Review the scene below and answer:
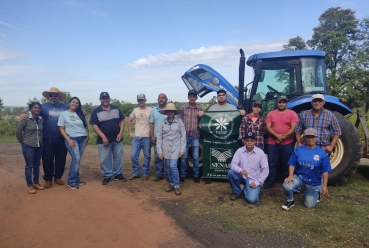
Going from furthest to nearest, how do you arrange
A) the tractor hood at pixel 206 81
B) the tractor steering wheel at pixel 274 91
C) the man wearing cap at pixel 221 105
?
the tractor hood at pixel 206 81, the tractor steering wheel at pixel 274 91, the man wearing cap at pixel 221 105

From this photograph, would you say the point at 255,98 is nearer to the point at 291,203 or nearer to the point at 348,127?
the point at 348,127

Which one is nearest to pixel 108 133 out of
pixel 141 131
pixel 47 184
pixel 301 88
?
pixel 141 131

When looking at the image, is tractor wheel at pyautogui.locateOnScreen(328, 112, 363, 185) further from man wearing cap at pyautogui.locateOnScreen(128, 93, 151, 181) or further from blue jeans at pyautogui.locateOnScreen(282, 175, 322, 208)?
man wearing cap at pyautogui.locateOnScreen(128, 93, 151, 181)

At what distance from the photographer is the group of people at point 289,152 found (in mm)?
4023

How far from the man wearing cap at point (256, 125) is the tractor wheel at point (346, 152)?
130cm

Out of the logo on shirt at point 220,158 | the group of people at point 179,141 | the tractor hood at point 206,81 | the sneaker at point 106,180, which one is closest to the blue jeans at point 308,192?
the group of people at point 179,141

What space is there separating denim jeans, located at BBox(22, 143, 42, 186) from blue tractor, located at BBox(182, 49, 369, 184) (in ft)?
12.7

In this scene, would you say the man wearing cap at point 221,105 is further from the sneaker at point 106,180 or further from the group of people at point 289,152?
the sneaker at point 106,180

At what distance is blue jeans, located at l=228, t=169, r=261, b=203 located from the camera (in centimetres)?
428

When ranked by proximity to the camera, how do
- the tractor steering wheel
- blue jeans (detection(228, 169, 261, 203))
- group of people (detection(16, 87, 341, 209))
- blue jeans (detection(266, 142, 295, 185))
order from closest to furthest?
group of people (detection(16, 87, 341, 209)) → blue jeans (detection(228, 169, 261, 203)) → blue jeans (detection(266, 142, 295, 185)) → the tractor steering wheel

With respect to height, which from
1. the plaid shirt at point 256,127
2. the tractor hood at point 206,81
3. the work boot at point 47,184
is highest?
the tractor hood at point 206,81

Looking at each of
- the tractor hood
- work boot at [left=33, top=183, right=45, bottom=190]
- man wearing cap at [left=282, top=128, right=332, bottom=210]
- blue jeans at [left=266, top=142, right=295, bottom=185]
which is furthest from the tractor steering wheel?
work boot at [left=33, top=183, right=45, bottom=190]

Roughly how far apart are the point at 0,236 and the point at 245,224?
2.99 meters

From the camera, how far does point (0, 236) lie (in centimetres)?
332
